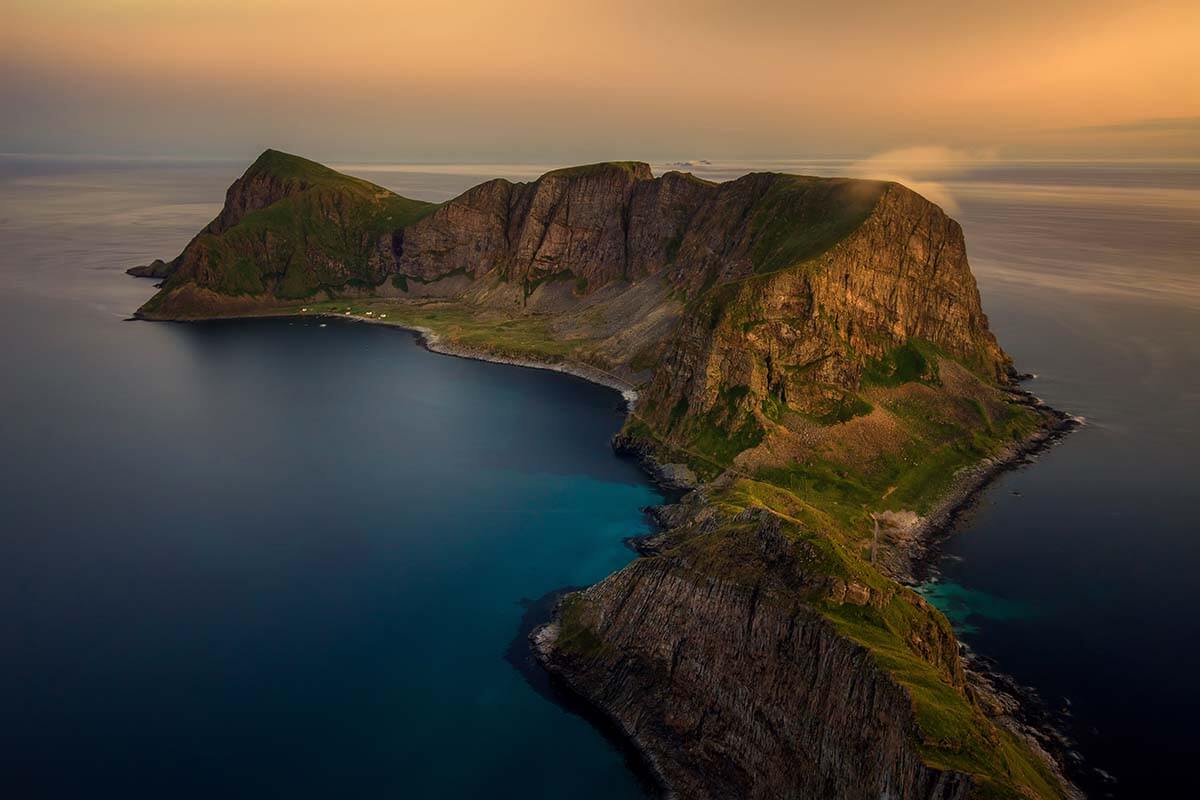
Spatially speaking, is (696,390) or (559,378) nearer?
(696,390)

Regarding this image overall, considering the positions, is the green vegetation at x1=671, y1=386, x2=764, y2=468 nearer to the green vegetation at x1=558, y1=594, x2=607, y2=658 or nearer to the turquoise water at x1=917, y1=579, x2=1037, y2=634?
the turquoise water at x1=917, y1=579, x2=1037, y2=634

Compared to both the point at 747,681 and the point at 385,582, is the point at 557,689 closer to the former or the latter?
the point at 747,681

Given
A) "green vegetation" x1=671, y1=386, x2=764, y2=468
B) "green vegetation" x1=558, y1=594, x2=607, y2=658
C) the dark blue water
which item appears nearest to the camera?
the dark blue water

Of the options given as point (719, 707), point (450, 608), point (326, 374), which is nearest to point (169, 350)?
point (326, 374)

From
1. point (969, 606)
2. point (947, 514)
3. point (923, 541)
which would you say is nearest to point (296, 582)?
point (969, 606)

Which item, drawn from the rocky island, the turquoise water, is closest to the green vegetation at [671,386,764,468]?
the rocky island

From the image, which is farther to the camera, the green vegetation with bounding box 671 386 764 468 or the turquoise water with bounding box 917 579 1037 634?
the green vegetation with bounding box 671 386 764 468

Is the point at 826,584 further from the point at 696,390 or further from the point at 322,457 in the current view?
the point at 322,457
